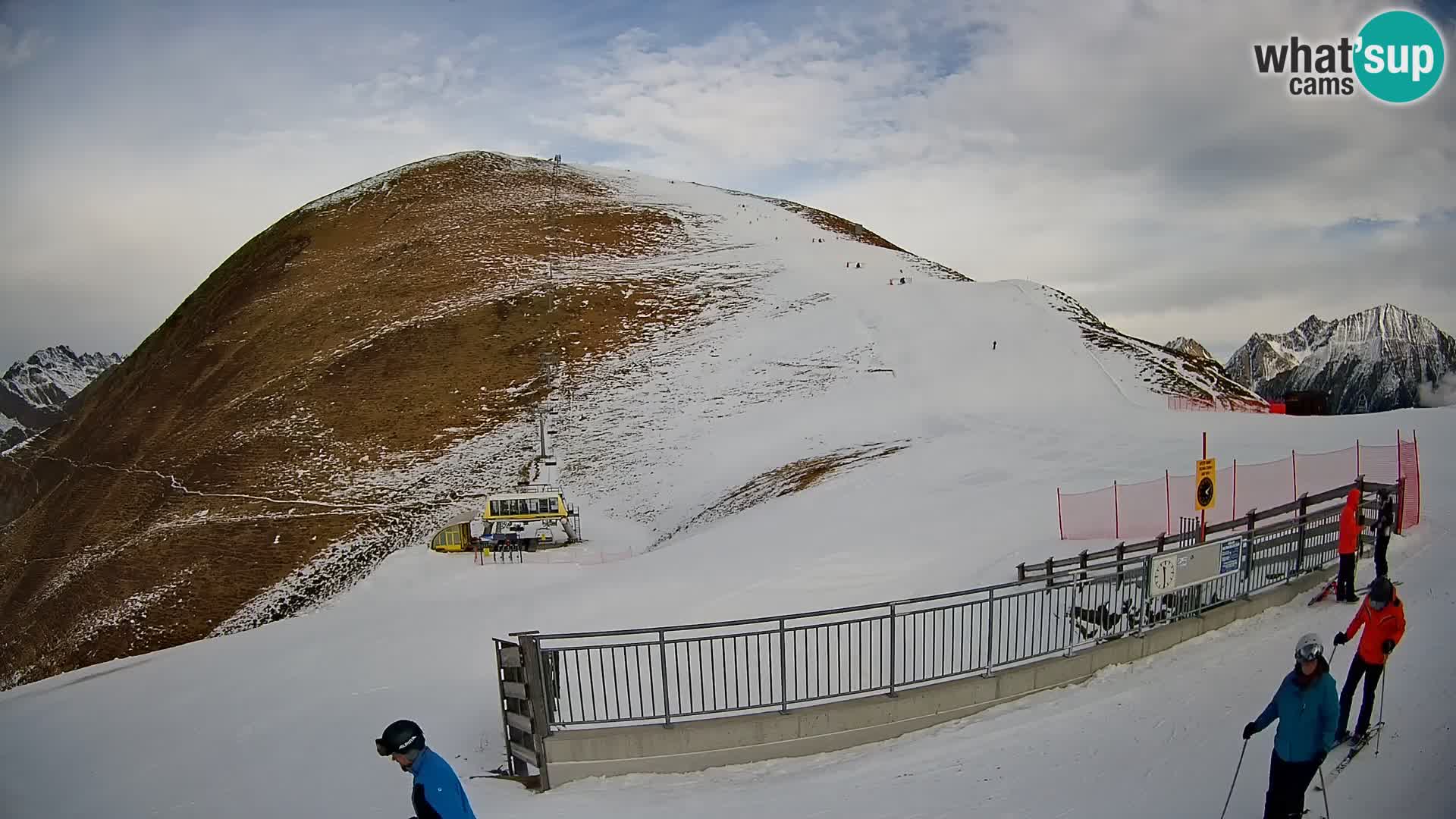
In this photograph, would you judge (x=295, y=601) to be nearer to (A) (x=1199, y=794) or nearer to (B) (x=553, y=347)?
(B) (x=553, y=347)

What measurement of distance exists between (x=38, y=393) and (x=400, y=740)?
435 feet

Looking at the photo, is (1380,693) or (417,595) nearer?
(1380,693)

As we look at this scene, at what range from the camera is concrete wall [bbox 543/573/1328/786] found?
9305mm

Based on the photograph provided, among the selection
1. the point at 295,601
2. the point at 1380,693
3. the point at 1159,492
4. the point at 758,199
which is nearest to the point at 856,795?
the point at 1380,693

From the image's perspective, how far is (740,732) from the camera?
941 cm

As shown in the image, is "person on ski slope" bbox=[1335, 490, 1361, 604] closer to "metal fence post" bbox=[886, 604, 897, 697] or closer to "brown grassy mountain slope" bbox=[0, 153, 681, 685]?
"metal fence post" bbox=[886, 604, 897, 697]

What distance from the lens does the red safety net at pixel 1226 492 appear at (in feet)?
59.6

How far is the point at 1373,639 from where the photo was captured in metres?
7.34

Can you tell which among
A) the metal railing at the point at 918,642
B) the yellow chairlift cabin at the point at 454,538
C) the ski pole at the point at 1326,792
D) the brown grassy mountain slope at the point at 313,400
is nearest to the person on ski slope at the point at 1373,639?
the ski pole at the point at 1326,792

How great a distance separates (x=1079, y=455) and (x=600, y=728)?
1943 centimetres

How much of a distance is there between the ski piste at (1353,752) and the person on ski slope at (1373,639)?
0.06 m

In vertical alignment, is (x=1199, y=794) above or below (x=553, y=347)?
below

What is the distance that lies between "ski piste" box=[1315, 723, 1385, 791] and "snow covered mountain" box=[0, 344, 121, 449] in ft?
234

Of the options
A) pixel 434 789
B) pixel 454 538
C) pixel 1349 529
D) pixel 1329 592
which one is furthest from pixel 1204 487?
pixel 454 538
